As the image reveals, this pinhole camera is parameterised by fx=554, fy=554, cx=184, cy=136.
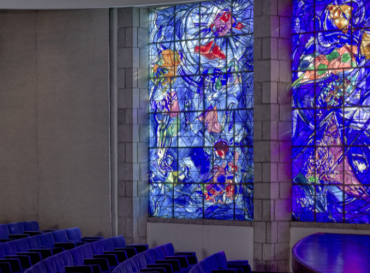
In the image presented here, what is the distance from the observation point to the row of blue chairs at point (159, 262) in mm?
7156

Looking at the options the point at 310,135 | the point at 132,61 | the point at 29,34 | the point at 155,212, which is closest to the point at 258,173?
the point at 310,135

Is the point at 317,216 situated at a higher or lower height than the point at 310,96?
lower

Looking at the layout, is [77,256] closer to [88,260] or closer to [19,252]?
[88,260]

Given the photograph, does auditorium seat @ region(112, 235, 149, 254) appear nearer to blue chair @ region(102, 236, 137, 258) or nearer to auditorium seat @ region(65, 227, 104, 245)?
blue chair @ region(102, 236, 137, 258)

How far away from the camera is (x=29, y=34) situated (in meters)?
12.1

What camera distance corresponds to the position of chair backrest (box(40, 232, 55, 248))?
9296 mm

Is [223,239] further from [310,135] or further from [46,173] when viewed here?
[46,173]

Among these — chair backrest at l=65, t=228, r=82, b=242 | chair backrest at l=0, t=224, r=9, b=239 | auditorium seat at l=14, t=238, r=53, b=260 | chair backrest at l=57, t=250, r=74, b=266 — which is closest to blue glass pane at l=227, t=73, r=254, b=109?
chair backrest at l=65, t=228, r=82, b=242

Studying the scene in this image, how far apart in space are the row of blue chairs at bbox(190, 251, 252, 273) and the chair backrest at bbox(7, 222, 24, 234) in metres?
4.72

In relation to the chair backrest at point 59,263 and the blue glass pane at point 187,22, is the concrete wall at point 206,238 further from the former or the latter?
the chair backrest at point 59,263

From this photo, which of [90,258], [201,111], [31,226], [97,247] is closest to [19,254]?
[90,258]

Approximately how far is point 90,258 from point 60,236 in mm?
2186

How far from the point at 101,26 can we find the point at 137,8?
0.84 meters

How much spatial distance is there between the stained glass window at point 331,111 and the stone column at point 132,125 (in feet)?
10.2
